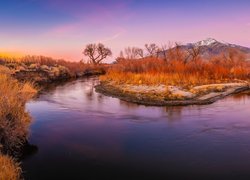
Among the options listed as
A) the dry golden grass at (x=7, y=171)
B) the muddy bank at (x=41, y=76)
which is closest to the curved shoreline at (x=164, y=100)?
the dry golden grass at (x=7, y=171)

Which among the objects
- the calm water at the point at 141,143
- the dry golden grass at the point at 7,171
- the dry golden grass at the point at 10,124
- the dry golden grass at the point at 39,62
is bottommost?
the calm water at the point at 141,143

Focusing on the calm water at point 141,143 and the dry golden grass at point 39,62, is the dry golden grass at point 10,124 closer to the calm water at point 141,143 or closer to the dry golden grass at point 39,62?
the calm water at point 141,143

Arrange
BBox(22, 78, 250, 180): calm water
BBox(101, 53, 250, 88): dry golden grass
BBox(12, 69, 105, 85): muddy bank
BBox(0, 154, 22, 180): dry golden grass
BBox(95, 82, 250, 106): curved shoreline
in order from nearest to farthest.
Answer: BBox(0, 154, 22, 180): dry golden grass
BBox(22, 78, 250, 180): calm water
BBox(95, 82, 250, 106): curved shoreline
BBox(101, 53, 250, 88): dry golden grass
BBox(12, 69, 105, 85): muddy bank

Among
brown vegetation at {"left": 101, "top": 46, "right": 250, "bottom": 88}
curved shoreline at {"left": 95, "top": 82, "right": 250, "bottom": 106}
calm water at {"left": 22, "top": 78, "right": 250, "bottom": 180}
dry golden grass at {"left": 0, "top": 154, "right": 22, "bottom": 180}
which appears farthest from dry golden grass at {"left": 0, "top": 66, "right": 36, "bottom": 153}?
brown vegetation at {"left": 101, "top": 46, "right": 250, "bottom": 88}

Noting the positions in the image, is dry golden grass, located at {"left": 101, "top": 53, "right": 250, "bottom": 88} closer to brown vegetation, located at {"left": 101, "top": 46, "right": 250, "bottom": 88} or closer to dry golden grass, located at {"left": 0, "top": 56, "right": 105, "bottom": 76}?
brown vegetation, located at {"left": 101, "top": 46, "right": 250, "bottom": 88}

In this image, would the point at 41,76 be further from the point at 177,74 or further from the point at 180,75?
the point at 180,75

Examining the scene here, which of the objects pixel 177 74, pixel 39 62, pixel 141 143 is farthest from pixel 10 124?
pixel 39 62

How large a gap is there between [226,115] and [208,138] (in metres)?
5.94

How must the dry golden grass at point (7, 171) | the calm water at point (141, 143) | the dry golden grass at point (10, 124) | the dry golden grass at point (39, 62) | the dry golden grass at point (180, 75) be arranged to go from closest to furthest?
1. the dry golden grass at point (7, 171)
2. the calm water at point (141, 143)
3. the dry golden grass at point (10, 124)
4. the dry golden grass at point (180, 75)
5. the dry golden grass at point (39, 62)

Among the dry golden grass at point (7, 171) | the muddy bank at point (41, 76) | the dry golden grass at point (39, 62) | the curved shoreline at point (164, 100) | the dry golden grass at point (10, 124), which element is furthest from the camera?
the dry golden grass at point (39, 62)

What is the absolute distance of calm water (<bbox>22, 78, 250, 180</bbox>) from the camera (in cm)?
1195

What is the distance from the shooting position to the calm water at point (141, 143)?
39.2 ft

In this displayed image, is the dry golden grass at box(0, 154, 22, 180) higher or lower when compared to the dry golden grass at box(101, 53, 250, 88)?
lower

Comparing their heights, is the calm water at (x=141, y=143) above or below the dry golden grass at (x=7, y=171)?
below
